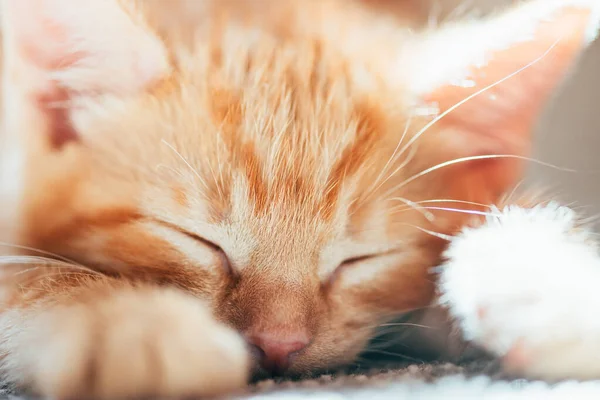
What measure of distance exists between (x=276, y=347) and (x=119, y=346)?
0.62ft

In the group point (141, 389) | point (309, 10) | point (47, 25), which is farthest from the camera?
point (309, 10)

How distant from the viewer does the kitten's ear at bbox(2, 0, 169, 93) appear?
603 millimetres

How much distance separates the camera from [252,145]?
645 mm

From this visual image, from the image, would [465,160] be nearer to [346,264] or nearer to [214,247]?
[346,264]

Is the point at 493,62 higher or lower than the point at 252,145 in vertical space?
higher

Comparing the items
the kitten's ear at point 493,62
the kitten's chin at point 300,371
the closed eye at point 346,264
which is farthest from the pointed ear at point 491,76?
the kitten's chin at point 300,371

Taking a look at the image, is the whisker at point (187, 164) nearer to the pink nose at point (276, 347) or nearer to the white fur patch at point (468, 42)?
the pink nose at point (276, 347)

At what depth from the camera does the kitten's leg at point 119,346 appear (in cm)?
47

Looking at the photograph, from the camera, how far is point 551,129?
785mm

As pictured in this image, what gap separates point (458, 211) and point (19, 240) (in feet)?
1.81

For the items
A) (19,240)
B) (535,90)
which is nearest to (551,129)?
(535,90)

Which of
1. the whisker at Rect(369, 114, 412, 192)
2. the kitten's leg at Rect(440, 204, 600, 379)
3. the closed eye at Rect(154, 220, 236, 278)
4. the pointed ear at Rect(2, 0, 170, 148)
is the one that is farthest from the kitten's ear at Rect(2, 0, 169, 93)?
the kitten's leg at Rect(440, 204, 600, 379)

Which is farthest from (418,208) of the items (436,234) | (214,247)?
(214,247)

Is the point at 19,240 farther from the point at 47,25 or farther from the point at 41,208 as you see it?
the point at 47,25
